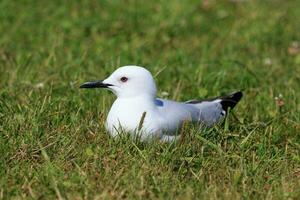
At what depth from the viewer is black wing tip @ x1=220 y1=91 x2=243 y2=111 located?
6082 mm

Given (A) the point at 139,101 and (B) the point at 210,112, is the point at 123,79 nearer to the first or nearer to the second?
(A) the point at 139,101

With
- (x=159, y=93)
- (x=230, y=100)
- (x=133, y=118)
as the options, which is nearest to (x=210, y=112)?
(x=230, y=100)

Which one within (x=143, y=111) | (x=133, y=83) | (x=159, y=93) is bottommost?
(x=159, y=93)

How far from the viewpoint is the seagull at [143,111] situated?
5207mm


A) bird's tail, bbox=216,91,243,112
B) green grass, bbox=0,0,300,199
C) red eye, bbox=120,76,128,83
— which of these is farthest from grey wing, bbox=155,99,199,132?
bird's tail, bbox=216,91,243,112

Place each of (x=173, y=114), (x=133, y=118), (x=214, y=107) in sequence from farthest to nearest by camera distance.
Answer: (x=214, y=107) < (x=173, y=114) < (x=133, y=118)

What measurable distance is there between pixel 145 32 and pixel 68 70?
66.1 inches

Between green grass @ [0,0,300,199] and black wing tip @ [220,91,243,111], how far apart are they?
100 millimetres

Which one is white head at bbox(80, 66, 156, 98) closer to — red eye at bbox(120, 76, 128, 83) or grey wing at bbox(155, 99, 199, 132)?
red eye at bbox(120, 76, 128, 83)

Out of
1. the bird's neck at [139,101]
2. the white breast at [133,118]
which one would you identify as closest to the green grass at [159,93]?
the white breast at [133,118]

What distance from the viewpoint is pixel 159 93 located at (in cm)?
667

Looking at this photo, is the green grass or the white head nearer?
the green grass

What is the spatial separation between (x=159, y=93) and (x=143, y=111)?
55.1 inches

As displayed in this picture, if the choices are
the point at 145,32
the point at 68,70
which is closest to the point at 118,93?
the point at 68,70
